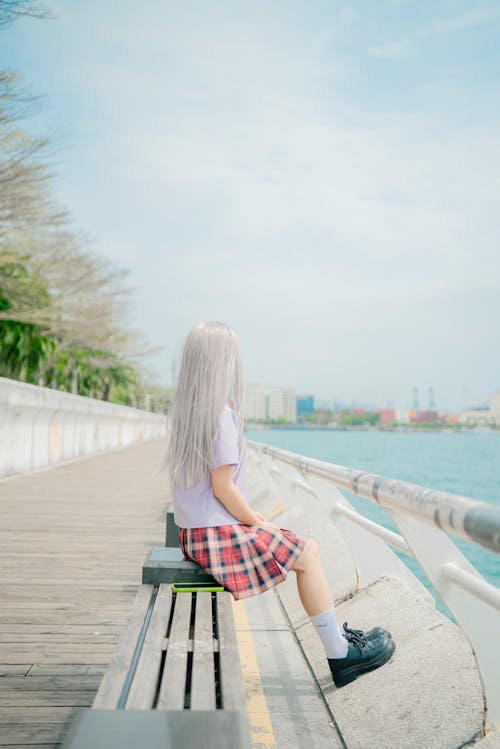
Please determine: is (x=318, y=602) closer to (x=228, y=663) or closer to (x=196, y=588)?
(x=196, y=588)

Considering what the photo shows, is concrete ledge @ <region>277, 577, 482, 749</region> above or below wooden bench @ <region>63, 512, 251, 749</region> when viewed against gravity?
below

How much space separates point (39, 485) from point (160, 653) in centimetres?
1048

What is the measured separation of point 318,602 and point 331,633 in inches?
5.2

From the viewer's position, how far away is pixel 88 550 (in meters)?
6.49

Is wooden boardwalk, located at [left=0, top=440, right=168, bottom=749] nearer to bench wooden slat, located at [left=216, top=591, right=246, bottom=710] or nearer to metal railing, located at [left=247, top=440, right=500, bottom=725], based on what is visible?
bench wooden slat, located at [left=216, top=591, right=246, bottom=710]

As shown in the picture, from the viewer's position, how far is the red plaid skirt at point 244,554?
3135 mm

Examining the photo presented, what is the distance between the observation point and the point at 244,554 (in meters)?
3.18

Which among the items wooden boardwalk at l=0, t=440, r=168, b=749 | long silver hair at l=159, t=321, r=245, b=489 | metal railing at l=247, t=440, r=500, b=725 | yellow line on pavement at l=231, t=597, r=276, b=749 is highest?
long silver hair at l=159, t=321, r=245, b=489

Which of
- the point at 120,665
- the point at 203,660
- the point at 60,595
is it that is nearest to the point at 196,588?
the point at 203,660

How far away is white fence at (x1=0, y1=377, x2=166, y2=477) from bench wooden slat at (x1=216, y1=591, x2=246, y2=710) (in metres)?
9.55

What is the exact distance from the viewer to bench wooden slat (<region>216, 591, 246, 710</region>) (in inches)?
77.7

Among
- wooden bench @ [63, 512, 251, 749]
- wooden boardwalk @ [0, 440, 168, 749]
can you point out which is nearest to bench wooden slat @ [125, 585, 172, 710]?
wooden bench @ [63, 512, 251, 749]

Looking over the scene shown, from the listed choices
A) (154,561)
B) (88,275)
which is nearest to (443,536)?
(154,561)

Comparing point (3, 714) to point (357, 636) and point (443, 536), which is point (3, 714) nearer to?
point (357, 636)
